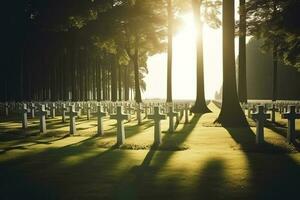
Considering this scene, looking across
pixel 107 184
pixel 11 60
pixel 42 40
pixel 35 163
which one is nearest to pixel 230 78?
pixel 35 163

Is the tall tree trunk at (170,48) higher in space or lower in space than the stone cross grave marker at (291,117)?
higher

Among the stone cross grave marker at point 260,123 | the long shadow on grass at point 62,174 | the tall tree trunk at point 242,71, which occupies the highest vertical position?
the tall tree trunk at point 242,71

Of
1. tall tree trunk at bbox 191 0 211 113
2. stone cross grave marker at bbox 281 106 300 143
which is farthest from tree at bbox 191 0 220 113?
stone cross grave marker at bbox 281 106 300 143

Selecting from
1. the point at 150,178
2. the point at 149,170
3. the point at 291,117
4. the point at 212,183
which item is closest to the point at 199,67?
the point at 291,117

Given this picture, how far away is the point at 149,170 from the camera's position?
8648 millimetres

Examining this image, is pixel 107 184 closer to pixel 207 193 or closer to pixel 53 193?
pixel 53 193

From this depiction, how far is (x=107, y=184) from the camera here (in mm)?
7367

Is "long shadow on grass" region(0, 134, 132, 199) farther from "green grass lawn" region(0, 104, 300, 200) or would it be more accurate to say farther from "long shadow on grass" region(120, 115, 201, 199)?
"long shadow on grass" region(120, 115, 201, 199)

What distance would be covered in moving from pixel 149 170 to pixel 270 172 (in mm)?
2140

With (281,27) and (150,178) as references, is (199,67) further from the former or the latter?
(150,178)

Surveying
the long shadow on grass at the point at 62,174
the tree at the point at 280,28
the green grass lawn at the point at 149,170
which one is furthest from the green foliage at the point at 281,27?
the long shadow on grass at the point at 62,174

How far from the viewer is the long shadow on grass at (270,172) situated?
6672mm

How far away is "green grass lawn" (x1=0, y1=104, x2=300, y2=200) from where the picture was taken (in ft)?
22.1

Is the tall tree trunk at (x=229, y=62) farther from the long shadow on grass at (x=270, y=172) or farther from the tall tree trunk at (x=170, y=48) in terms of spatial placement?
the tall tree trunk at (x=170, y=48)
